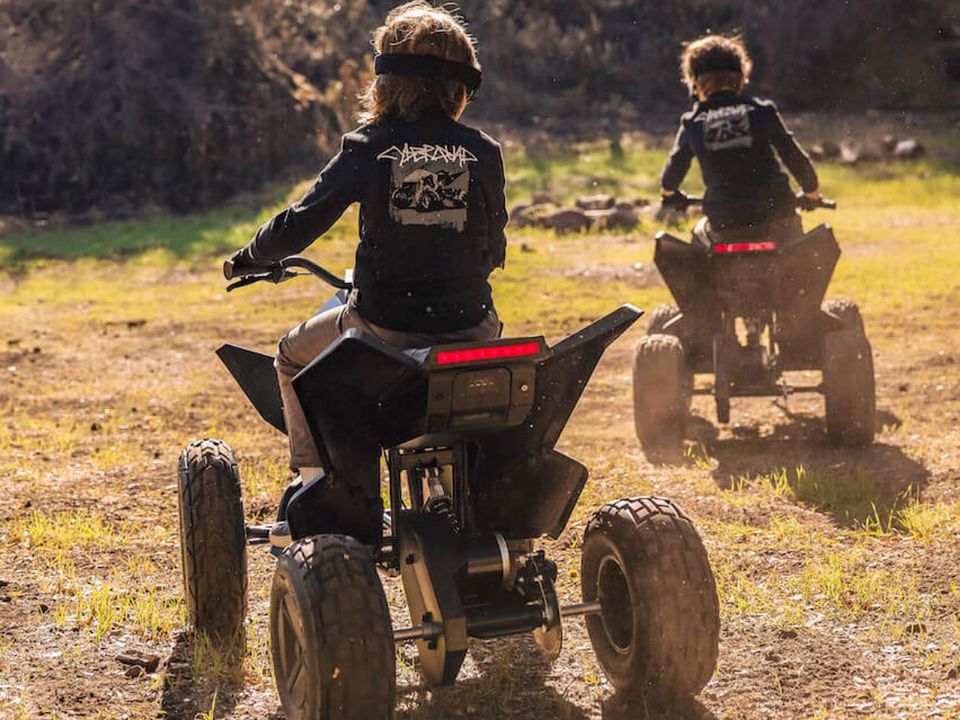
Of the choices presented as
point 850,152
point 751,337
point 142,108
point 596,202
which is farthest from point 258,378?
point 142,108

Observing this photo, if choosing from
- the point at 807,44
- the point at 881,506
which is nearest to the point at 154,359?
the point at 881,506

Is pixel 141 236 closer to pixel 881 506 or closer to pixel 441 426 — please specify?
pixel 881 506

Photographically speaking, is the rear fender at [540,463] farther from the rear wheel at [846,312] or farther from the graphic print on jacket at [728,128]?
the rear wheel at [846,312]

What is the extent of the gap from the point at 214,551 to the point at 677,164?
441 cm

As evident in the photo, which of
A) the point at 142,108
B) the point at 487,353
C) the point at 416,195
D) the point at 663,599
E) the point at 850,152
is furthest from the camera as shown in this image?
the point at 142,108

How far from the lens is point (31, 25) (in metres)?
25.4

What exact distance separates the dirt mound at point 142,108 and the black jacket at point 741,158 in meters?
15.7

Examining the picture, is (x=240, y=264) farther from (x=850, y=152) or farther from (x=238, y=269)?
(x=850, y=152)

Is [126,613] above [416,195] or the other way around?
the other way around

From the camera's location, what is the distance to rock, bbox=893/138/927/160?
75.2ft

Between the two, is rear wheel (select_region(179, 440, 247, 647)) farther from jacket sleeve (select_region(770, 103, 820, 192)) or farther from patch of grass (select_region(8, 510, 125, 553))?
jacket sleeve (select_region(770, 103, 820, 192))

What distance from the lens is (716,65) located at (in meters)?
8.05

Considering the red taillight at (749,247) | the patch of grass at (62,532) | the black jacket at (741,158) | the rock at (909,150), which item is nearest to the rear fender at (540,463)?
the patch of grass at (62,532)

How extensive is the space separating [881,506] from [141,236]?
15.1m
